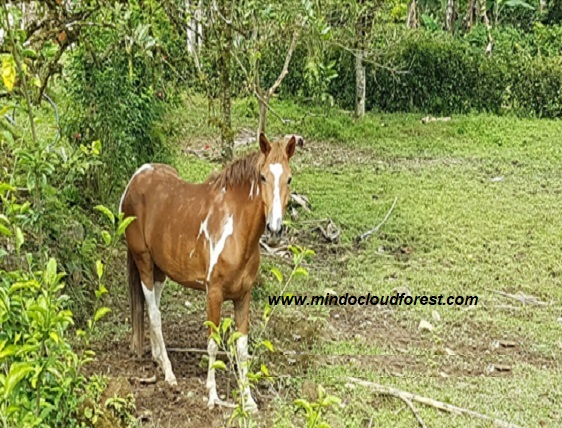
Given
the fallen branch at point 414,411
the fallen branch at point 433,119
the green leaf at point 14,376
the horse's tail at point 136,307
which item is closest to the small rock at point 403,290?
the fallen branch at point 414,411

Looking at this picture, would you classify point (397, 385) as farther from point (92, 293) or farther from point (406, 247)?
point (406, 247)

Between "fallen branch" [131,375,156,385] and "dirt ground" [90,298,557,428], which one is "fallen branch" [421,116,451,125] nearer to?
"dirt ground" [90,298,557,428]

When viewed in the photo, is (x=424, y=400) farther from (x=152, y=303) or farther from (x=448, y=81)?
(x=448, y=81)

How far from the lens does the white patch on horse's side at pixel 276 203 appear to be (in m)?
3.95

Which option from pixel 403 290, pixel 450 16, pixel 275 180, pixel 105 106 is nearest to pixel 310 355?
pixel 275 180

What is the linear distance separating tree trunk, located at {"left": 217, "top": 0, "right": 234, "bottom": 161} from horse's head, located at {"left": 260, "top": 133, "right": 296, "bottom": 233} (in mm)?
1894

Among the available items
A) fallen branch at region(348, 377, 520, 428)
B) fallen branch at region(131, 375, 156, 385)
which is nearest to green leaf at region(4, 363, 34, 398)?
fallen branch at region(131, 375, 156, 385)

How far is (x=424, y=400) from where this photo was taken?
14.8ft

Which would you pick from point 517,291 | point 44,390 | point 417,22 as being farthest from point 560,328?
point 417,22

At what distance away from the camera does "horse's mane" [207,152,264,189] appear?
4.27 meters

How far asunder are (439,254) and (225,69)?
10.3 feet

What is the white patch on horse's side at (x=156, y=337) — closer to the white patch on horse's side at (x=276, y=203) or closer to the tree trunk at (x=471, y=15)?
the white patch on horse's side at (x=276, y=203)

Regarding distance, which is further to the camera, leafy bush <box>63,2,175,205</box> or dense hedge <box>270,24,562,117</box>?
dense hedge <box>270,24,562,117</box>

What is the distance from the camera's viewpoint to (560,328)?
6.08m
